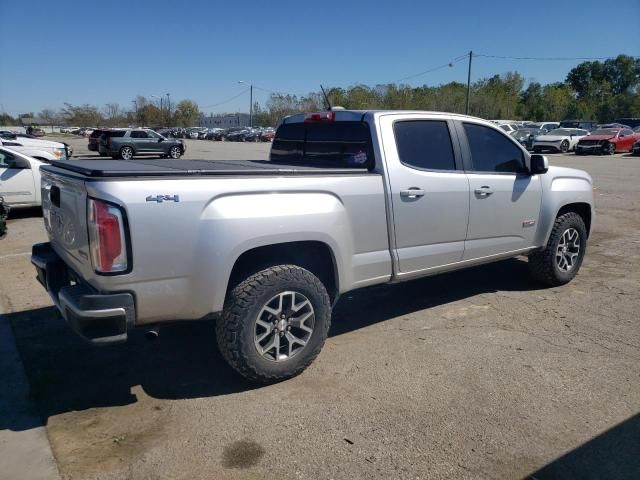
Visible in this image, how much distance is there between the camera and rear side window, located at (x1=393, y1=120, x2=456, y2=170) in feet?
14.3

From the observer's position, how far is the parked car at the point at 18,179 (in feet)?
33.4

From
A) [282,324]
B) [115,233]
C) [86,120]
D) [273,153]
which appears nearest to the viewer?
[115,233]

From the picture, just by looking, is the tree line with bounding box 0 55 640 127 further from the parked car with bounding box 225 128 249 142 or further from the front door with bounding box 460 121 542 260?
the front door with bounding box 460 121 542 260

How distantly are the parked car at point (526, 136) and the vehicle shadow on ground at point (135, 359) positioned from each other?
30563mm

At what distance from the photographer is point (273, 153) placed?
18.5ft

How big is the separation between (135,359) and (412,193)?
102 inches

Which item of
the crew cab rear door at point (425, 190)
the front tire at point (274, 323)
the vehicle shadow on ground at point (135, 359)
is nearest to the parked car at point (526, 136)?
the crew cab rear door at point (425, 190)

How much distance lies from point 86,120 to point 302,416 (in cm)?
11191

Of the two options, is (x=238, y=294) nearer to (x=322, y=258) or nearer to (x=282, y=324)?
(x=282, y=324)

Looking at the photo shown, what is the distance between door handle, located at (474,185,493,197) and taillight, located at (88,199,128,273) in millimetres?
3175

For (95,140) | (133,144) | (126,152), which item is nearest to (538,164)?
A: (126,152)

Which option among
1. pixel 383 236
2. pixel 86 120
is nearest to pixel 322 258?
pixel 383 236

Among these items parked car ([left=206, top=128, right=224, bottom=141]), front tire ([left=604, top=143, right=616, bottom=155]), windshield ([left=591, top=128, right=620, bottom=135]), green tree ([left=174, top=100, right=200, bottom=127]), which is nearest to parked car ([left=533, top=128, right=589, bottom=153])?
windshield ([left=591, top=128, right=620, bottom=135])

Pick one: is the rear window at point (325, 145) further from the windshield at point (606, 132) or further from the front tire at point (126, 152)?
the windshield at point (606, 132)
